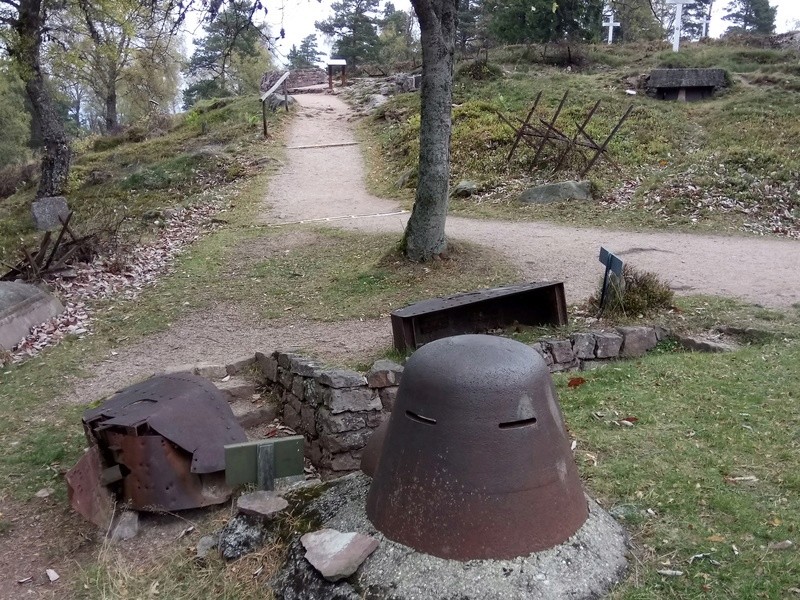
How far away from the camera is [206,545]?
4.12 metres

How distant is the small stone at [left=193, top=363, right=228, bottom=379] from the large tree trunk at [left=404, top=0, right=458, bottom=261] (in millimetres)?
3553

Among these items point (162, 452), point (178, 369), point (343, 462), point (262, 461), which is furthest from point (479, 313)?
point (162, 452)

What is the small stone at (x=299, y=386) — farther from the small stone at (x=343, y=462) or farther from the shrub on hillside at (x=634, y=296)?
the shrub on hillside at (x=634, y=296)

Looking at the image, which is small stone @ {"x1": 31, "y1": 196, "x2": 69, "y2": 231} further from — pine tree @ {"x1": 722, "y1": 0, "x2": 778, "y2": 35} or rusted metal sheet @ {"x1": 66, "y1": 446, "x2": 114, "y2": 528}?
pine tree @ {"x1": 722, "y1": 0, "x2": 778, "y2": 35}

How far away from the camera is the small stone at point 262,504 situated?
13.0ft

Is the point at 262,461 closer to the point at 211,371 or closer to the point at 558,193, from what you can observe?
the point at 211,371

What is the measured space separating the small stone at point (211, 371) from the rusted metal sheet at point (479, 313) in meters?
1.64

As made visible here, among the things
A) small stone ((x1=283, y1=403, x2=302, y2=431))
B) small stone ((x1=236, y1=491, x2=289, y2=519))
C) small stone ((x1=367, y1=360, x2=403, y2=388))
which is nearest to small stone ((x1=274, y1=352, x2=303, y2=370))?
small stone ((x1=283, y1=403, x2=302, y2=431))

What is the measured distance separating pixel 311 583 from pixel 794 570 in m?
2.23

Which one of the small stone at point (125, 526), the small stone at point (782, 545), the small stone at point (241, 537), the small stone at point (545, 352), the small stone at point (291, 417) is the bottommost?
the small stone at point (125, 526)

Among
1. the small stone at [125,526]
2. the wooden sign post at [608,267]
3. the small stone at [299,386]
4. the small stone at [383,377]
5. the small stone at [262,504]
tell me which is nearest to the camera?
the small stone at [262,504]

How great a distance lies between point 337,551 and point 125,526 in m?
1.96

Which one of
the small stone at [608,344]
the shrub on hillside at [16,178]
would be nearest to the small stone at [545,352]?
the small stone at [608,344]

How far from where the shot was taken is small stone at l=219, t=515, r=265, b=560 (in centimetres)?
385
